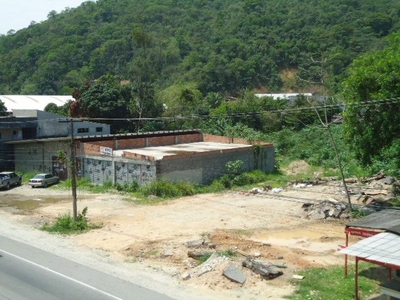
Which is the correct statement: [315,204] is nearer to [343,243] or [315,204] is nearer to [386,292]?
[343,243]

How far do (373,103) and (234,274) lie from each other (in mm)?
13910

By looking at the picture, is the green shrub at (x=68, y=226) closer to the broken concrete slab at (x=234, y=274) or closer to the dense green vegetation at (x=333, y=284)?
the broken concrete slab at (x=234, y=274)

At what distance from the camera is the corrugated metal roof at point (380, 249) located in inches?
582

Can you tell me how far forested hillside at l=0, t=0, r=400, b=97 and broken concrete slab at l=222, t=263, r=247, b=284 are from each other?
70391 mm

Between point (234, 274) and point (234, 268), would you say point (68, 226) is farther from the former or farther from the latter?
point (234, 274)

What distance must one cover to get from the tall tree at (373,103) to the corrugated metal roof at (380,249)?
38.6 ft

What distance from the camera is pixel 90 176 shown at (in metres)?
43.1

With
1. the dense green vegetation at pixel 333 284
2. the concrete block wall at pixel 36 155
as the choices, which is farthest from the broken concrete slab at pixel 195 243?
the concrete block wall at pixel 36 155

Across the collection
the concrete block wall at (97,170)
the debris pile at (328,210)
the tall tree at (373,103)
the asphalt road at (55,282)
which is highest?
the tall tree at (373,103)

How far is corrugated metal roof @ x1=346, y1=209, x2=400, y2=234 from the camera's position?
1720cm

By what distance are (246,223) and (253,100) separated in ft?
152

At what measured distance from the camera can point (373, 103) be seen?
90.2 feet

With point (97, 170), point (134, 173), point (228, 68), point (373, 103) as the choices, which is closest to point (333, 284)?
point (373, 103)

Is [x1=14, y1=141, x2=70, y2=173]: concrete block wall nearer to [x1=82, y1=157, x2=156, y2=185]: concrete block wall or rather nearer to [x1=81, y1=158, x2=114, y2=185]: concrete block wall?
[x1=81, y1=158, x2=114, y2=185]: concrete block wall
